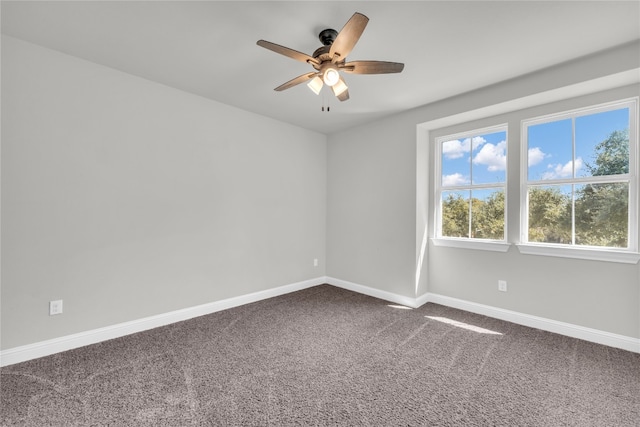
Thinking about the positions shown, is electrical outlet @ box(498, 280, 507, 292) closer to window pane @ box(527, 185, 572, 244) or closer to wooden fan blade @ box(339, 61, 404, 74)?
window pane @ box(527, 185, 572, 244)

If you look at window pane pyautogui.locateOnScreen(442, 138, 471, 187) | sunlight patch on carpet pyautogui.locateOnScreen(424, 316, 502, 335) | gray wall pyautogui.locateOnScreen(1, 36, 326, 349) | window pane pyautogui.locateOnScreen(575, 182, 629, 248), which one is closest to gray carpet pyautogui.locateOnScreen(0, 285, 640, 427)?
sunlight patch on carpet pyautogui.locateOnScreen(424, 316, 502, 335)

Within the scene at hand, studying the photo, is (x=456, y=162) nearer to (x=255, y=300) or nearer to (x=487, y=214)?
(x=487, y=214)

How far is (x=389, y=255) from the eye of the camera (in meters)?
3.80

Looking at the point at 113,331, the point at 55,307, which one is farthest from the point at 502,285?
the point at 55,307

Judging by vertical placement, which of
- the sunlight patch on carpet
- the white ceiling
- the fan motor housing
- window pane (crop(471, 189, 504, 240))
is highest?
the white ceiling

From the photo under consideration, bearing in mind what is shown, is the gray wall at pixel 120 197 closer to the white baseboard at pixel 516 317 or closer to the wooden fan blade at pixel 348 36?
the white baseboard at pixel 516 317

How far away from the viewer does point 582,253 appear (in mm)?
2613

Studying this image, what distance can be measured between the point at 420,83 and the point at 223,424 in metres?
3.24

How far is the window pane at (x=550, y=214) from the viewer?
280 centimetres

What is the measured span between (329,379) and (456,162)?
3017 mm

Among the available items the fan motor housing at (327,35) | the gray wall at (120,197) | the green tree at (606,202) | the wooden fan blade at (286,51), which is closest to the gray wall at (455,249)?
the green tree at (606,202)

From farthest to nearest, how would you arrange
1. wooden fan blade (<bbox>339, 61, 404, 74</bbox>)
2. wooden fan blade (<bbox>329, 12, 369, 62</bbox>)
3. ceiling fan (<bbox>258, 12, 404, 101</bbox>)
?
wooden fan blade (<bbox>339, 61, 404, 74</bbox>) → ceiling fan (<bbox>258, 12, 404, 101</bbox>) → wooden fan blade (<bbox>329, 12, 369, 62</bbox>)

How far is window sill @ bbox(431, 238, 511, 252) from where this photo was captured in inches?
122

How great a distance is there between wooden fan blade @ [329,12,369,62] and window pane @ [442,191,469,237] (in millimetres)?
2514
